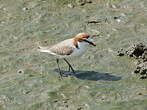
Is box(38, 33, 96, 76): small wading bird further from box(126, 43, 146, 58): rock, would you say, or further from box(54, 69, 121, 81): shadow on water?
box(126, 43, 146, 58): rock

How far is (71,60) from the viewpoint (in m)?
13.4

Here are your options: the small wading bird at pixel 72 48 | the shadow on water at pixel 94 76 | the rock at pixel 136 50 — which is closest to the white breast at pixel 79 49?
the small wading bird at pixel 72 48

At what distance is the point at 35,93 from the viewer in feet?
38.1

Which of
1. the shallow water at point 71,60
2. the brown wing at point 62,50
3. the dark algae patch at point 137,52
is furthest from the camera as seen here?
the dark algae patch at point 137,52

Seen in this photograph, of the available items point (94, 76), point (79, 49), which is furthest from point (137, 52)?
point (79, 49)

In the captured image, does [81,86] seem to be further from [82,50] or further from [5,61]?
[5,61]

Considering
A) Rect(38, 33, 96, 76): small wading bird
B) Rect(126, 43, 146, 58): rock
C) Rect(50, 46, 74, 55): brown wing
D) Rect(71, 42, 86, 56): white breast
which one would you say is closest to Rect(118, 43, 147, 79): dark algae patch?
Rect(126, 43, 146, 58): rock

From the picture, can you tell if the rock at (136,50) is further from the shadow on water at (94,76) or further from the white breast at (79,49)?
the white breast at (79,49)

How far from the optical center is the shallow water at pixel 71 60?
440 inches

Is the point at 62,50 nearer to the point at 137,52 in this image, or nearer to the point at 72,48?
the point at 72,48

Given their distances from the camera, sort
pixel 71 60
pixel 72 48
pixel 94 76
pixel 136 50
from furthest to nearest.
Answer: pixel 71 60 < pixel 136 50 < pixel 94 76 < pixel 72 48

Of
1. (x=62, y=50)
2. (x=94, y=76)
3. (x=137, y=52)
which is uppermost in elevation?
(x=62, y=50)

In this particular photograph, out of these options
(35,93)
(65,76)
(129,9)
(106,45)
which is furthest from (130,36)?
(35,93)

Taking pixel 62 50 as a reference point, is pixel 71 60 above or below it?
below
